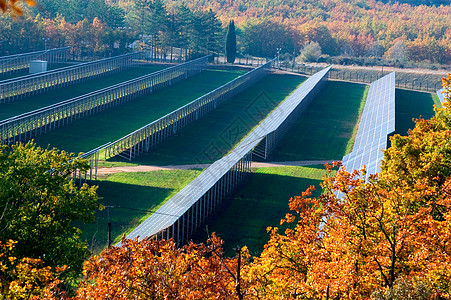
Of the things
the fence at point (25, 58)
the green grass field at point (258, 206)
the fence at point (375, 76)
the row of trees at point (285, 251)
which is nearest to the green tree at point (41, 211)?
the row of trees at point (285, 251)

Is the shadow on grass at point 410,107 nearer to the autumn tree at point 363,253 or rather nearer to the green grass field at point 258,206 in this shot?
the green grass field at point 258,206

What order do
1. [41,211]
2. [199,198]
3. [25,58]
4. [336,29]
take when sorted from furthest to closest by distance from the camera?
[336,29], [25,58], [199,198], [41,211]

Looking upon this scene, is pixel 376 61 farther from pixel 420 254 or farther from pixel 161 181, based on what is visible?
pixel 420 254

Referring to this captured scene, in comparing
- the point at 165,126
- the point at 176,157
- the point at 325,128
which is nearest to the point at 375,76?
the point at 325,128

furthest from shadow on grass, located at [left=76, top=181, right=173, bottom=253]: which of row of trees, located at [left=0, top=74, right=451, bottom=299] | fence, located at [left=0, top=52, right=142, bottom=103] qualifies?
fence, located at [left=0, top=52, right=142, bottom=103]

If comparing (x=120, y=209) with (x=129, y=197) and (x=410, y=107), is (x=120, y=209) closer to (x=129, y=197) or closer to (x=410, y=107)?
(x=129, y=197)

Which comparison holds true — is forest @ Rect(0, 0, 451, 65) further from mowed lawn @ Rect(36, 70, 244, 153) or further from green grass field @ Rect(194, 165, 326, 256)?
green grass field @ Rect(194, 165, 326, 256)

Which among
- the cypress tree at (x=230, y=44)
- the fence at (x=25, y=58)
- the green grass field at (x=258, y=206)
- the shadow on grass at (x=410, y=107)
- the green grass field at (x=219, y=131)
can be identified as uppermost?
the cypress tree at (x=230, y=44)
